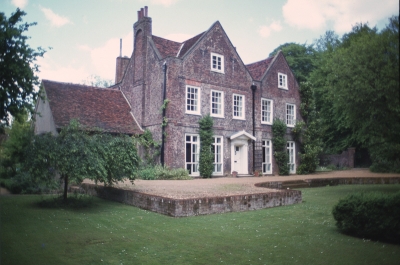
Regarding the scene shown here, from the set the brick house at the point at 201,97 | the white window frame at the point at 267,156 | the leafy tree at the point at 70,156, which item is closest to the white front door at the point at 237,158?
the brick house at the point at 201,97

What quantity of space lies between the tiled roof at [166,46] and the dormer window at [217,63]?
8.83 ft

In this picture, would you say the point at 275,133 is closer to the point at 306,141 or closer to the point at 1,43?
the point at 306,141

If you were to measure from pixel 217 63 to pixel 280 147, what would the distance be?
8504 millimetres

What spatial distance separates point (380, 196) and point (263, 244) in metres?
2.64

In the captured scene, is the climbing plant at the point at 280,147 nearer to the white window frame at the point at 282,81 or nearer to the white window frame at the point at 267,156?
the white window frame at the point at 267,156

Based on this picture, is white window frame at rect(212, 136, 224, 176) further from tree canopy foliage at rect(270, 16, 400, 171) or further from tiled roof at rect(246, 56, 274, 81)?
tree canopy foliage at rect(270, 16, 400, 171)

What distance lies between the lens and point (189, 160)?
936 inches

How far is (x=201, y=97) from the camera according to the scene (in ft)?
80.0

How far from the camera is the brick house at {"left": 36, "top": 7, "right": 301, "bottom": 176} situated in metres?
23.2

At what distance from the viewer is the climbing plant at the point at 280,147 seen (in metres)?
28.1

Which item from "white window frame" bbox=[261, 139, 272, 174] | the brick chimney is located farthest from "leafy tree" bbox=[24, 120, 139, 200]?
the brick chimney

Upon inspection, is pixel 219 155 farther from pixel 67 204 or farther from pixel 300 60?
pixel 300 60

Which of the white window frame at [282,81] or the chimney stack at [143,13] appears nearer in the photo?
the chimney stack at [143,13]

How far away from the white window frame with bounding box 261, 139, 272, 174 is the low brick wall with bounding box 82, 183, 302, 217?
14460mm
